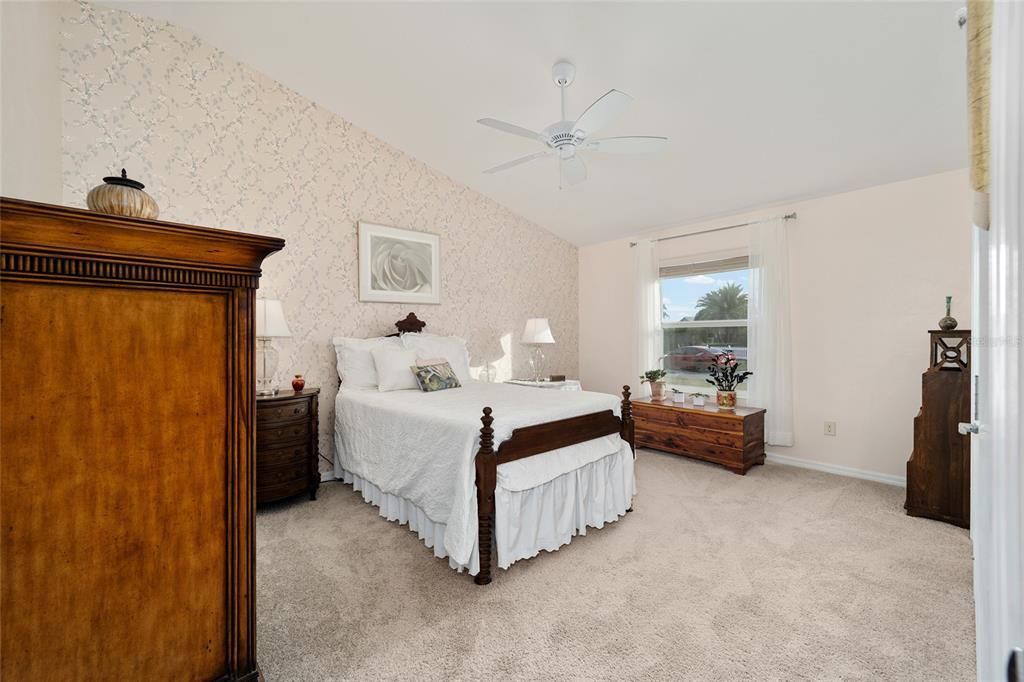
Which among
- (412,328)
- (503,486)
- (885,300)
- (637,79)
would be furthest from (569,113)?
(885,300)

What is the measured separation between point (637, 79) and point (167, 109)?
9.66 ft

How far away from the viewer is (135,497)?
2.63 feet

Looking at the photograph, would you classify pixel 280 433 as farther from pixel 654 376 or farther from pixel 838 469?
pixel 838 469

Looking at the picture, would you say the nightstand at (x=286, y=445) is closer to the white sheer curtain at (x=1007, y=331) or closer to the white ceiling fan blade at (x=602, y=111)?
the white ceiling fan blade at (x=602, y=111)

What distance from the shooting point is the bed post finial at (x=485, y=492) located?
2.05m

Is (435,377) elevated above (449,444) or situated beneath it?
elevated above

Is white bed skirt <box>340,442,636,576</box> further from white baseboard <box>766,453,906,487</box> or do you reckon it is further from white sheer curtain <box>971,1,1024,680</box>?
white baseboard <box>766,453,906,487</box>

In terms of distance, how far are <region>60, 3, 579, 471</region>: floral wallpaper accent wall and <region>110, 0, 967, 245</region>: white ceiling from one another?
0.21 metres

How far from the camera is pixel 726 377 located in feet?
13.0

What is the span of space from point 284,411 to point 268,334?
51 cm

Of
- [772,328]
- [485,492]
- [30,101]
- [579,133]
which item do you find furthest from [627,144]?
[30,101]

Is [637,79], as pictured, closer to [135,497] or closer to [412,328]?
[412,328]

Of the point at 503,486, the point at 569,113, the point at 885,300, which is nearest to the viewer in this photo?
the point at 503,486

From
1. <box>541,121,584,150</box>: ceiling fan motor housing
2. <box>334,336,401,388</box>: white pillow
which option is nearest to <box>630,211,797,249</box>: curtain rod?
<box>541,121,584,150</box>: ceiling fan motor housing
